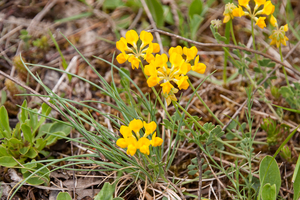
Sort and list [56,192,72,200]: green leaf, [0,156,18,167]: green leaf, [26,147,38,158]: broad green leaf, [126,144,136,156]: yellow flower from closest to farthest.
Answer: [126,144,136,156]: yellow flower
[56,192,72,200]: green leaf
[0,156,18,167]: green leaf
[26,147,38,158]: broad green leaf

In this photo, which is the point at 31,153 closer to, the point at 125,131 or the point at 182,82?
the point at 125,131

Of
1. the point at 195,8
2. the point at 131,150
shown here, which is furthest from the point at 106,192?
the point at 195,8

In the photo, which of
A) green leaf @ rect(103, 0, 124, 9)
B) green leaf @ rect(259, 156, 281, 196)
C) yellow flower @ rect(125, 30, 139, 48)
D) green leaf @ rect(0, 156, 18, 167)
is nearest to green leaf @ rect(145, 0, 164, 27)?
green leaf @ rect(103, 0, 124, 9)

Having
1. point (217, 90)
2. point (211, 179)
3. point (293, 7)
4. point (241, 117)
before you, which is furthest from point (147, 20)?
point (211, 179)

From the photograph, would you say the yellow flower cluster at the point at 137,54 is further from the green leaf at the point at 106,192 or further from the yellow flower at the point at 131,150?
the green leaf at the point at 106,192

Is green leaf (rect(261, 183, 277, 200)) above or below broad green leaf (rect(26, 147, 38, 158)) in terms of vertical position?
below

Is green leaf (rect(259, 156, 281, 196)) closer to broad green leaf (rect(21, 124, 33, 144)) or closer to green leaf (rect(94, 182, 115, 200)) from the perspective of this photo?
green leaf (rect(94, 182, 115, 200))

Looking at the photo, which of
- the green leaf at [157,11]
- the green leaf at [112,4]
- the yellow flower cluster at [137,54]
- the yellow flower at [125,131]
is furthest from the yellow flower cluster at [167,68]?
the green leaf at [112,4]
